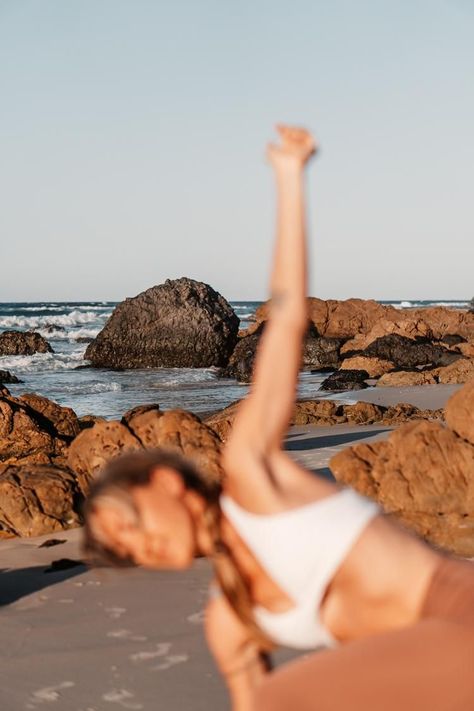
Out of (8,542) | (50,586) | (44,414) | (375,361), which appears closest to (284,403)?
(50,586)

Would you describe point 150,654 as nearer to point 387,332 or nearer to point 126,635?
point 126,635

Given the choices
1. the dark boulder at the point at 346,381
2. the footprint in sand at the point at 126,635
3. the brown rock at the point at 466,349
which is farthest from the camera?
the brown rock at the point at 466,349

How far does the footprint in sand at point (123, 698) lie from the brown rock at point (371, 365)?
1941 cm

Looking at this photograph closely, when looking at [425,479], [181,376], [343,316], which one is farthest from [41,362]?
[425,479]

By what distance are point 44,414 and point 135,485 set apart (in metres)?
9.52

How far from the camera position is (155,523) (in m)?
2.27

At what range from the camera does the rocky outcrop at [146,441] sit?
8.57m

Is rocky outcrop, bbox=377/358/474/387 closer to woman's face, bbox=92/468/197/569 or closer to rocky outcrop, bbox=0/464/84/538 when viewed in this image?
rocky outcrop, bbox=0/464/84/538

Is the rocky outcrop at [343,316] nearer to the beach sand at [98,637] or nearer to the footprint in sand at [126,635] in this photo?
the beach sand at [98,637]

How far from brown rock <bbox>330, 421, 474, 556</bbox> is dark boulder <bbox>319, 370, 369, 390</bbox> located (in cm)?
1383

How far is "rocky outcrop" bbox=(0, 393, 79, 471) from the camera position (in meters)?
10.4

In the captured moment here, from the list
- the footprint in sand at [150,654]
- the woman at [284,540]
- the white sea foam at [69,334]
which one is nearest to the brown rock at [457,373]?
the footprint in sand at [150,654]

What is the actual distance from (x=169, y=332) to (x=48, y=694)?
90.4 ft

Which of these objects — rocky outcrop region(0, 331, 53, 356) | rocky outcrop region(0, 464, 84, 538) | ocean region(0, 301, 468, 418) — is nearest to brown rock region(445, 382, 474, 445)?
rocky outcrop region(0, 464, 84, 538)
